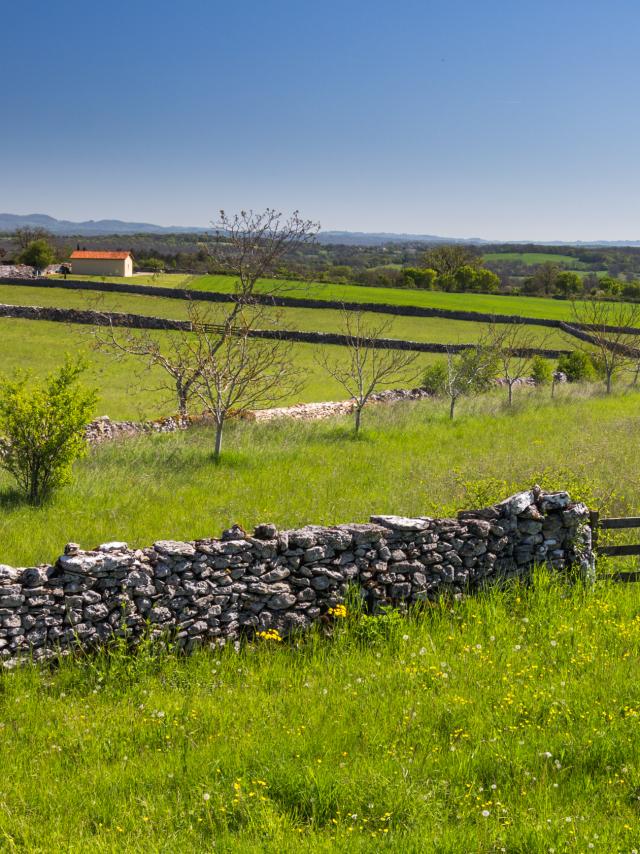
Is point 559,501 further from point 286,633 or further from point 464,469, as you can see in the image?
point 464,469

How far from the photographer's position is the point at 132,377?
38.8 meters

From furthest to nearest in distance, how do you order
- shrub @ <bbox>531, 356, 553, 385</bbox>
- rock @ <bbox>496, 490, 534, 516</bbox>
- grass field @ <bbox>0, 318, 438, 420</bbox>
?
1. shrub @ <bbox>531, 356, 553, 385</bbox>
2. grass field @ <bbox>0, 318, 438, 420</bbox>
3. rock @ <bbox>496, 490, 534, 516</bbox>

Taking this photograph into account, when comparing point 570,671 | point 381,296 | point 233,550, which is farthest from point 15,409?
point 381,296

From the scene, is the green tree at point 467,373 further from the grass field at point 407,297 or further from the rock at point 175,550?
the grass field at point 407,297

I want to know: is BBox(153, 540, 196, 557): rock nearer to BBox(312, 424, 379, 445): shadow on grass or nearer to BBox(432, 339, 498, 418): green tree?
BBox(312, 424, 379, 445): shadow on grass

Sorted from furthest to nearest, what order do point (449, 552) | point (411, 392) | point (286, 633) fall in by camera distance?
point (411, 392) < point (449, 552) < point (286, 633)

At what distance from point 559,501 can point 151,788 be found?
21.1 ft

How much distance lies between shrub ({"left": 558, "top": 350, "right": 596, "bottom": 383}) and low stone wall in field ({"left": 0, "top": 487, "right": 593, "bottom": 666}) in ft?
105

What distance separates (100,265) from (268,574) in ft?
271

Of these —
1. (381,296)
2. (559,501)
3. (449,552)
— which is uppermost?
(381,296)

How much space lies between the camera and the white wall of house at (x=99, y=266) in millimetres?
84188

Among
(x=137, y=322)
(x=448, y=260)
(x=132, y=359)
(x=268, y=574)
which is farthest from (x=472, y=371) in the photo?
(x=448, y=260)

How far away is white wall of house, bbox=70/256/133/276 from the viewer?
84.2 meters

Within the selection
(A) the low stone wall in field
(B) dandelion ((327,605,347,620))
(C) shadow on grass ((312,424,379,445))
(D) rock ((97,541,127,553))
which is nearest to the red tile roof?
(C) shadow on grass ((312,424,379,445))
